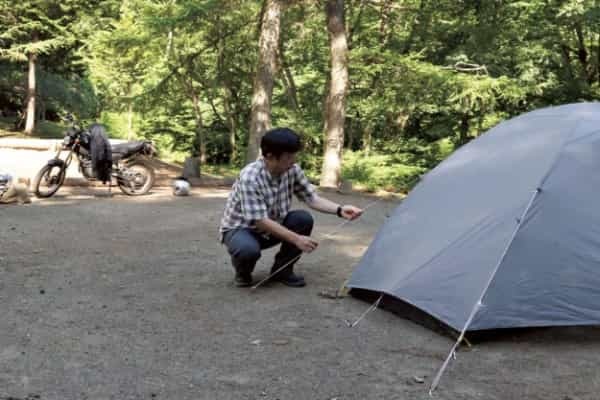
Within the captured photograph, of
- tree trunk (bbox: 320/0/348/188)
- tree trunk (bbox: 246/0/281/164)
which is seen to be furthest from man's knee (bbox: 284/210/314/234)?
tree trunk (bbox: 320/0/348/188)

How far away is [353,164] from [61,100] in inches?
391

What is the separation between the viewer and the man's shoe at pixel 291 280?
4.84 m

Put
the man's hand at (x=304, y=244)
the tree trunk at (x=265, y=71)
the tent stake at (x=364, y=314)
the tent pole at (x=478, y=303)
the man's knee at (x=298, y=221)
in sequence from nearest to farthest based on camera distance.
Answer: the tent pole at (x=478, y=303) < the tent stake at (x=364, y=314) < the man's hand at (x=304, y=244) < the man's knee at (x=298, y=221) < the tree trunk at (x=265, y=71)

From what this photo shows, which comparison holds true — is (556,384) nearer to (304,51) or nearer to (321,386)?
(321,386)

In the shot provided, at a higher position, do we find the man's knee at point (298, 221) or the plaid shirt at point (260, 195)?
the plaid shirt at point (260, 195)

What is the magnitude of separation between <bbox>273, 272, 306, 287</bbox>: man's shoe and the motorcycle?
5190 millimetres

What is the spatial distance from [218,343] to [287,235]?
890 mm

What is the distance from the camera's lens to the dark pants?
4480mm

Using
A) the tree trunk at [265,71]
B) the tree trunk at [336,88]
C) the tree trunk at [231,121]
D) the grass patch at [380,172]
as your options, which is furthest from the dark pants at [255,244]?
the tree trunk at [231,121]

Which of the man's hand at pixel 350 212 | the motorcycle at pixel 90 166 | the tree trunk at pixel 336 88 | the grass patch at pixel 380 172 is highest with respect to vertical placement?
the tree trunk at pixel 336 88

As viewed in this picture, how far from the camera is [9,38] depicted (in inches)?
706

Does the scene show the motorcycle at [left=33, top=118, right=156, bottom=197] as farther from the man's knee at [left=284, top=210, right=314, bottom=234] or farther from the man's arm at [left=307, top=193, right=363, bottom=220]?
the man's arm at [left=307, top=193, right=363, bottom=220]

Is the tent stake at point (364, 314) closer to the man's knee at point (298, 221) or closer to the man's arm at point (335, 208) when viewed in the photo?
the man's arm at point (335, 208)

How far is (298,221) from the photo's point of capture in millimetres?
4691
